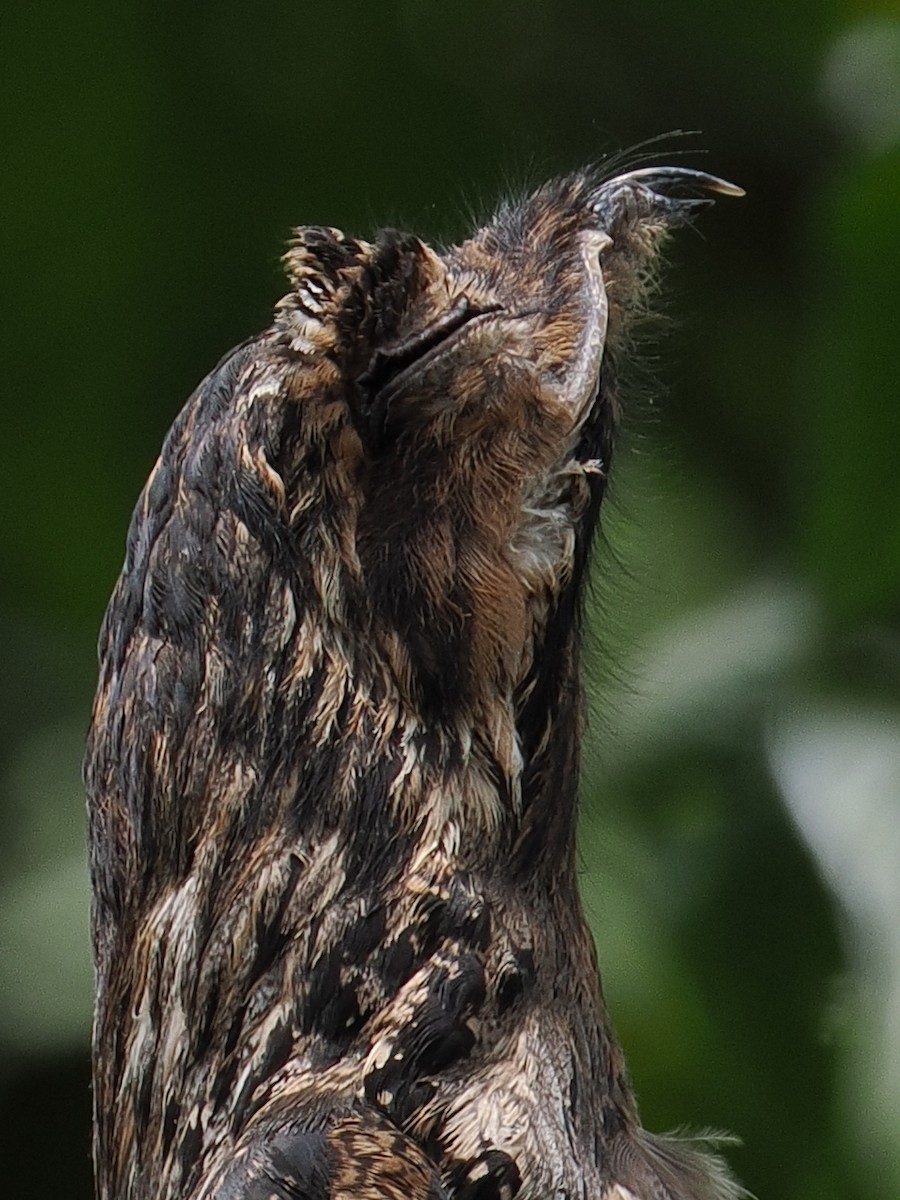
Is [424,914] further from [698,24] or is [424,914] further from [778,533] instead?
[698,24]

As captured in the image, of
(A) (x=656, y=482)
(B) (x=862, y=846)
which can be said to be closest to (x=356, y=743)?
(A) (x=656, y=482)

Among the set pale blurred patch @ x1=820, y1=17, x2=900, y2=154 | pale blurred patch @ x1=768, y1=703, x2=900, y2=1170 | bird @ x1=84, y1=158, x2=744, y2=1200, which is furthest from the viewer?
pale blurred patch @ x1=820, y1=17, x2=900, y2=154

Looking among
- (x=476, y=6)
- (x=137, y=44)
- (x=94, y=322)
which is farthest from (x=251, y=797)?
(x=476, y=6)

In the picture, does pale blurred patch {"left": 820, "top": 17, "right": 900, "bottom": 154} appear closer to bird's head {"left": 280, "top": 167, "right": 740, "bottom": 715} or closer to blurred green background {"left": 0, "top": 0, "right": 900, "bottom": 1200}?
blurred green background {"left": 0, "top": 0, "right": 900, "bottom": 1200}

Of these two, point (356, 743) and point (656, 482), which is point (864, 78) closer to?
point (656, 482)

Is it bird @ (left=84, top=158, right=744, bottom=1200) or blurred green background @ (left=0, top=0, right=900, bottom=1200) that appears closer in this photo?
bird @ (left=84, top=158, right=744, bottom=1200)

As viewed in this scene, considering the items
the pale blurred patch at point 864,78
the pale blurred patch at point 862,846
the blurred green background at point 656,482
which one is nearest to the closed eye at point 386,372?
the blurred green background at point 656,482

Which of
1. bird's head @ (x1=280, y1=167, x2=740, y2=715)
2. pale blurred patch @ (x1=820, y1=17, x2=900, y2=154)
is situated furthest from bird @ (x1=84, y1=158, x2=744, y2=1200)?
pale blurred patch @ (x1=820, y1=17, x2=900, y2=154)
